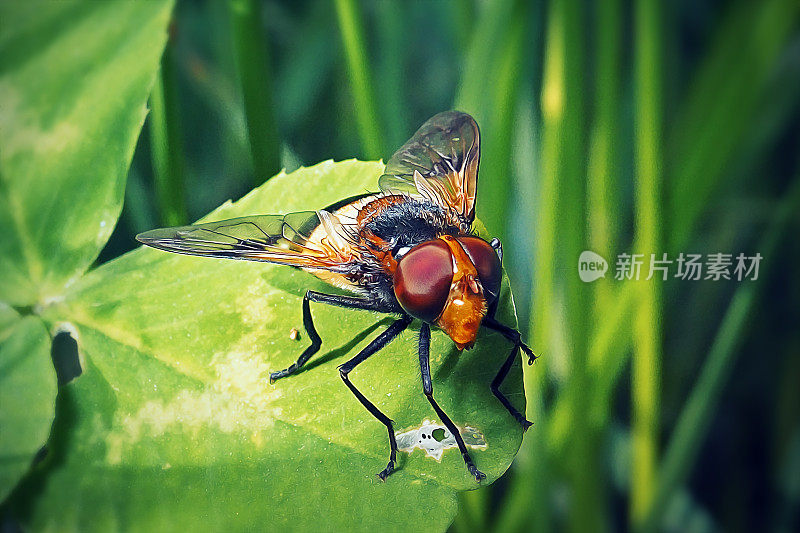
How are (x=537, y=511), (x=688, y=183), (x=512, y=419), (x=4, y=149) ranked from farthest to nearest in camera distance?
(x=688, y=183), (x=537, y=511), (x=4, y=149), (x=512, y=419)

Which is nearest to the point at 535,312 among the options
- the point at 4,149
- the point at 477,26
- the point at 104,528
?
the point at 477,26

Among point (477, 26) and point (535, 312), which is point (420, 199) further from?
point (477, 26)

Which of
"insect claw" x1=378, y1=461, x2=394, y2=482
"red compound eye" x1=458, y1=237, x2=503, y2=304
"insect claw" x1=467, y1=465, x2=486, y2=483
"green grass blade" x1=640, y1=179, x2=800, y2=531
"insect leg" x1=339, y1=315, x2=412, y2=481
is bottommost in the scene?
"green grass blade" x1=640, y1=179, x2=800, y2=531

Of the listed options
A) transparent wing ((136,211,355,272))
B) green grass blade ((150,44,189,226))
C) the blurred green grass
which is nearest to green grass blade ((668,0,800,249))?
the blurred green grass

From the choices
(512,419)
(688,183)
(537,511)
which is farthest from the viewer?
(688,183)

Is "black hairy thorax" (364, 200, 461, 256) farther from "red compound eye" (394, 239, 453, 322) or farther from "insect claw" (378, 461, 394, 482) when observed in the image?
"insect claw" (378, 461, 394, 482)

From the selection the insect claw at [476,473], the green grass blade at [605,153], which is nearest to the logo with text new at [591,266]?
the green grass blade at [605,153]

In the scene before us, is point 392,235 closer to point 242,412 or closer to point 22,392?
point 242,412

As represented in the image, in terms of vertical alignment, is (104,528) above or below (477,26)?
below
